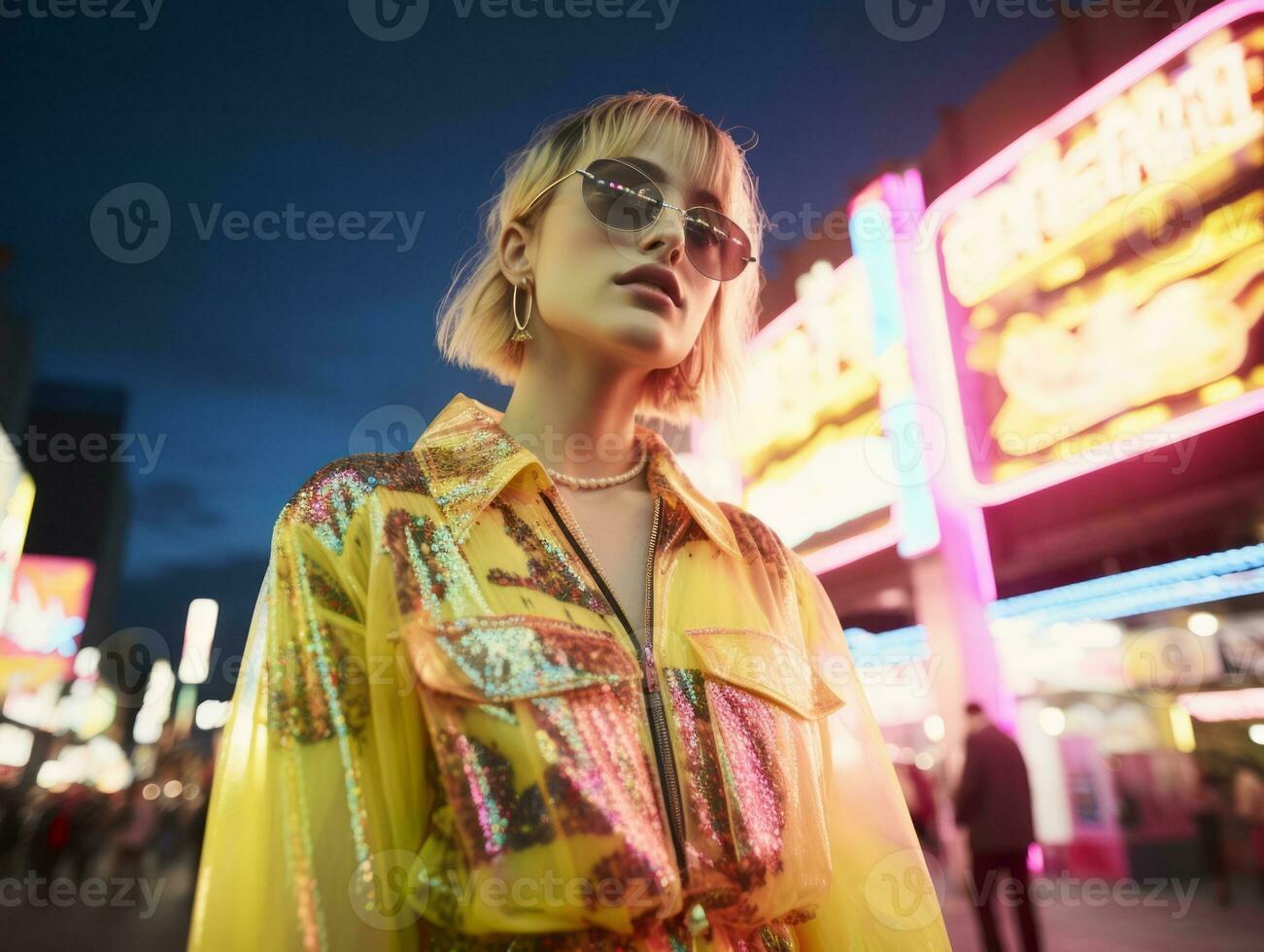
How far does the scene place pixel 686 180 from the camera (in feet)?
4.35

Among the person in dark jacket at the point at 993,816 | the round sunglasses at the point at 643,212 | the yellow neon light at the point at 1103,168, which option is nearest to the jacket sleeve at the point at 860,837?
the round sunglasses at the point at 643,212

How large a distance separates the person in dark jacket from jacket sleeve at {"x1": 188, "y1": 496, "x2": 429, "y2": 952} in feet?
14.4

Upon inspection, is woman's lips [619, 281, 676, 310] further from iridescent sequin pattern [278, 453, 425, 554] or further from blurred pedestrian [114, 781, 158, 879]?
blurred pedestrian [114, 781, 158, 879]

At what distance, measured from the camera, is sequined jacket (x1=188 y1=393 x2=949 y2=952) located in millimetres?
875

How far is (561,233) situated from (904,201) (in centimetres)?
799

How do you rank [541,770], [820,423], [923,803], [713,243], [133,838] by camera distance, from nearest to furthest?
[541,770], [713,243], [923,803], [820,423], [133,838]

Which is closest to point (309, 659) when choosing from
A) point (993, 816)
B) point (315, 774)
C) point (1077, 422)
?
point (315, 774)

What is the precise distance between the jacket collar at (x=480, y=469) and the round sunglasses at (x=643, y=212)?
1.19 feet

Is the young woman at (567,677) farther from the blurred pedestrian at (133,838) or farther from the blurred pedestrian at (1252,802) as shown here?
the blurred pedestrian at (133,838)

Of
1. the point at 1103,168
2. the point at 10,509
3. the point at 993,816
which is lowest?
the point at 993,816

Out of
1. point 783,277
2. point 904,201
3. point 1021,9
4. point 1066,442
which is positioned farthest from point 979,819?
point 783,277

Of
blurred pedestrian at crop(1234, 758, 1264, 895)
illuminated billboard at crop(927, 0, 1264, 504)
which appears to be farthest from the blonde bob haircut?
blurred pedestrian at crop(1234, 758, 1264, 895)

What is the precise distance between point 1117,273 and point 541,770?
6.73 m

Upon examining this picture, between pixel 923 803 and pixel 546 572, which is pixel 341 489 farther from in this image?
pixel 923 803
